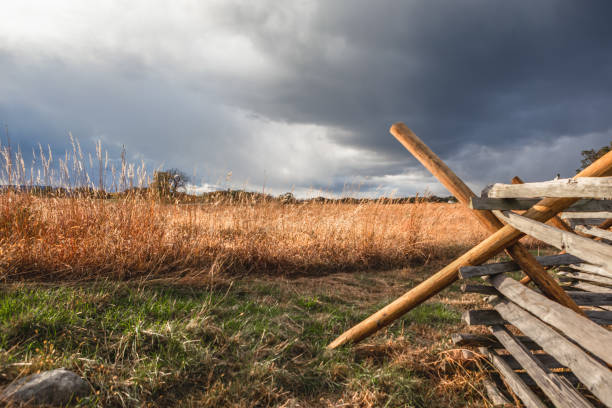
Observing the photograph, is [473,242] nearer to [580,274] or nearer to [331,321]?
[580,274]

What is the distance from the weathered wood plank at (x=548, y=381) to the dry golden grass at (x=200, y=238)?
11.3ft

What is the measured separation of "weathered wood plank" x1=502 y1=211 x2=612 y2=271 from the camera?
144cm

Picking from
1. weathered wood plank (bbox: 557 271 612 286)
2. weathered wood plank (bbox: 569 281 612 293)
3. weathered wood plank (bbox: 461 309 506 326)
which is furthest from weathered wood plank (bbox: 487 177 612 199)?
weathered wood plank (bbox: 569 281 612 293)

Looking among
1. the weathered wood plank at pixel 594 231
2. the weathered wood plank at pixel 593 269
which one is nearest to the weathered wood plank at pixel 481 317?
the weathered wood plank at pixel 593 269

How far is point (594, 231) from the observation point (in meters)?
4.45

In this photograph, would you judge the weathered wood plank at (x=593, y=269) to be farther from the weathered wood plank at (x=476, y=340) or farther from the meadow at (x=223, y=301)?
the weathered wood plank at (x=476, y=340)

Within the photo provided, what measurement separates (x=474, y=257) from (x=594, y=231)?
3627 millimetres

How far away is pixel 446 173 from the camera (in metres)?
2.47

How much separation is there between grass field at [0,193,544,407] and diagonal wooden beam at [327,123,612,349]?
0.96 ft

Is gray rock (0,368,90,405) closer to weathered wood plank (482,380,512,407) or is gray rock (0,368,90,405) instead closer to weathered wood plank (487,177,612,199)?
weathered wood plank (482,380,512,407)

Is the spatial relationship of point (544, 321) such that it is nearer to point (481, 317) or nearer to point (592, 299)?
point (481, 317)

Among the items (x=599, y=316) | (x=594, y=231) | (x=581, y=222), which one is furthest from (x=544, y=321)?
(x=581, y=222)

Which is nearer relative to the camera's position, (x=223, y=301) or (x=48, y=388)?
(x=48, y=388)

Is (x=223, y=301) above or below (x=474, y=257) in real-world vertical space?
below
